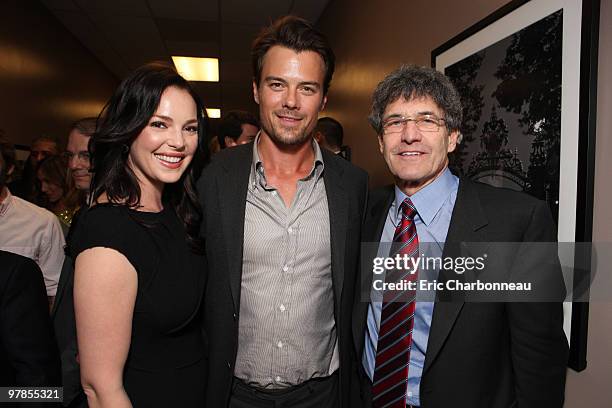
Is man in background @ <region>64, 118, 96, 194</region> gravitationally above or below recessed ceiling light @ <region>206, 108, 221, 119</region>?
below

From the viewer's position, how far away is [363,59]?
3379 mm

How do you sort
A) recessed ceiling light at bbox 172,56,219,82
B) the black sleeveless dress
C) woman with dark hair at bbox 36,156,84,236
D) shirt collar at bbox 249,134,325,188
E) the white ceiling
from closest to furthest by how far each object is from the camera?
the black sleeveless dress
shirt collar at bbox 249,134,325,188
woman with dark hair at bbox 36,156,84,236
the white ceiling
recessed ceiling light at bbox 172,56,219,82

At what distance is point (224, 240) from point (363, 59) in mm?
2385

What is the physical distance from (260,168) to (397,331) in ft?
2.58

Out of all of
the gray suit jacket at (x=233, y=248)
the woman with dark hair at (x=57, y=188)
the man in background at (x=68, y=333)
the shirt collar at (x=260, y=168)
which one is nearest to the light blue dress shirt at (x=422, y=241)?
the gray suit jacket at (x=233, y=248)

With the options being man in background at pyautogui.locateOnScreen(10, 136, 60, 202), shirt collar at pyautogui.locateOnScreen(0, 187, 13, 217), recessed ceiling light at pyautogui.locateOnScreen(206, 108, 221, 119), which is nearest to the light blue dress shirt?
shirt collar at pyautogui.locateOnScreen(0, 187, 13, 217)

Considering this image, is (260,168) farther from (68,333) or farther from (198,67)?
(198,67)

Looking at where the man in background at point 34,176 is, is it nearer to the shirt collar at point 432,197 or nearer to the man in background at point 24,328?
the man in background at point 24,328

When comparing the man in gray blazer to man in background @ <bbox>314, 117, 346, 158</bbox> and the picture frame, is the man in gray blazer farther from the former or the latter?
man in background @ <bbox>314, 117, 346, 158</bbox>

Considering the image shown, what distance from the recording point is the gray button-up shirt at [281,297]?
1.54 meters

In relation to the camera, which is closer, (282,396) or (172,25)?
(282,396)

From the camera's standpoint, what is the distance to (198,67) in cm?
674

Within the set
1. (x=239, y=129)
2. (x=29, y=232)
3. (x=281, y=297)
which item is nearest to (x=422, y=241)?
(x=281, y=297)

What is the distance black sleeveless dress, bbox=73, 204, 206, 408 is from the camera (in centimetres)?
118
